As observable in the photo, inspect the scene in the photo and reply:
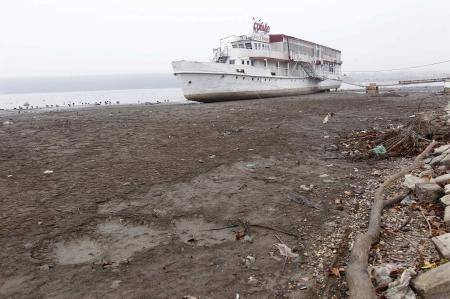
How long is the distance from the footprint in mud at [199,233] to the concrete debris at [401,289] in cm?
175

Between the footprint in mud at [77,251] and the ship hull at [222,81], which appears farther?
the ship hull at [222,81]

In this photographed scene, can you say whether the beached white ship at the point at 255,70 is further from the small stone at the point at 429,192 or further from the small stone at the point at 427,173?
the small stone at the point at 429,192

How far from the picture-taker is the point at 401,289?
2.88 m

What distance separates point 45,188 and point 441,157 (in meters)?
6.43

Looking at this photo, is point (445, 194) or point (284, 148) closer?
point (445, 194)

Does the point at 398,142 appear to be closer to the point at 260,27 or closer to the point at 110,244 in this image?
the point at 110,244

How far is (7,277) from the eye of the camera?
11.2 ft

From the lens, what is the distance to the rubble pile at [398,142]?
7.30 m

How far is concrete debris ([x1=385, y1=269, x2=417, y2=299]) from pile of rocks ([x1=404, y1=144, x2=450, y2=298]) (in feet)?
0.20

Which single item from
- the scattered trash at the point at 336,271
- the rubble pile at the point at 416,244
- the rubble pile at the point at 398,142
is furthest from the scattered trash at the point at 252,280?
the rubble pile at the point at 398,142

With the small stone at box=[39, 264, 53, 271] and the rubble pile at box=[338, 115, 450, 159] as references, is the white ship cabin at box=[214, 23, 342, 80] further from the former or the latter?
the small stone at box=[39, 264, 53, 271]

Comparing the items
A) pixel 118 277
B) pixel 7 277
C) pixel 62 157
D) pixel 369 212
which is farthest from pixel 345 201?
pixel 62 157

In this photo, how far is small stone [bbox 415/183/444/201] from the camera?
448cm

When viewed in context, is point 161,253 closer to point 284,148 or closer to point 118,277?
point 118,277
